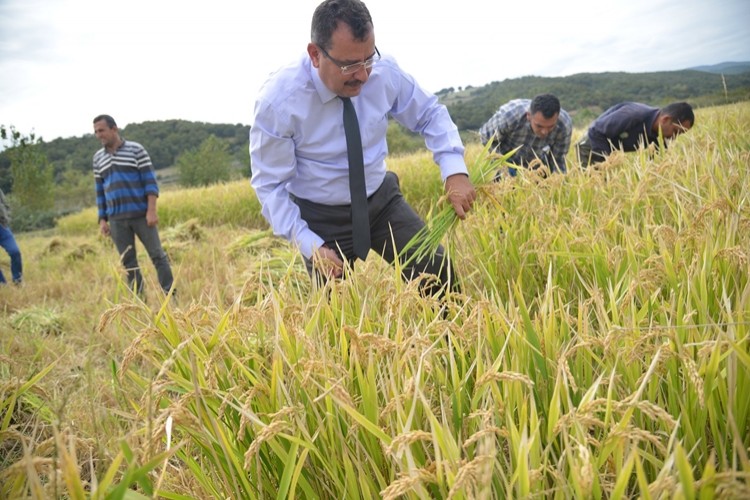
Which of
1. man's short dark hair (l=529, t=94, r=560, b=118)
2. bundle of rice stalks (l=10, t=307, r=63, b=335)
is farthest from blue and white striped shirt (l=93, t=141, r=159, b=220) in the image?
man's short dark hair (l=529, t=94, r=560, b=118)

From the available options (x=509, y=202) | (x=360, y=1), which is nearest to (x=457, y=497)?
(x=360, y=1)

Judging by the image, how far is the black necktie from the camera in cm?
244

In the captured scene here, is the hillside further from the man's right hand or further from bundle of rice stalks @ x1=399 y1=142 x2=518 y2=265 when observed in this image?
the man's right hand

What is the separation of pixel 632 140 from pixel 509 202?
2600 mm

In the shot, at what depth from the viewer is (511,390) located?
3.29 feet

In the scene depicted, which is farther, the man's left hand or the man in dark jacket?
the man in dark jacket

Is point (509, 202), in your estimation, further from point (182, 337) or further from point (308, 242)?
point (182, 337)

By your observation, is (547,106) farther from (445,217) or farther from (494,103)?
(494,103)

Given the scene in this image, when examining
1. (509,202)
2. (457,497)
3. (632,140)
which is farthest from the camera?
(632,140)

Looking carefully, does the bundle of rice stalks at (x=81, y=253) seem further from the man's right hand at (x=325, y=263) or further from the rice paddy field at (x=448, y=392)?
the man's right hand at (x=325, y=263)

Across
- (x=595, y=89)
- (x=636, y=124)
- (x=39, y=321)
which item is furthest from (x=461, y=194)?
(x=595, y=89)

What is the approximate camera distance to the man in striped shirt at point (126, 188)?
16.1ft

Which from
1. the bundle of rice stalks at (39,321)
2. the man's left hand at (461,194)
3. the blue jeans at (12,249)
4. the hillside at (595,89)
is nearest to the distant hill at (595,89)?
the hillside at (595,89)

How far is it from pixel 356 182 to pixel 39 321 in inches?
142
